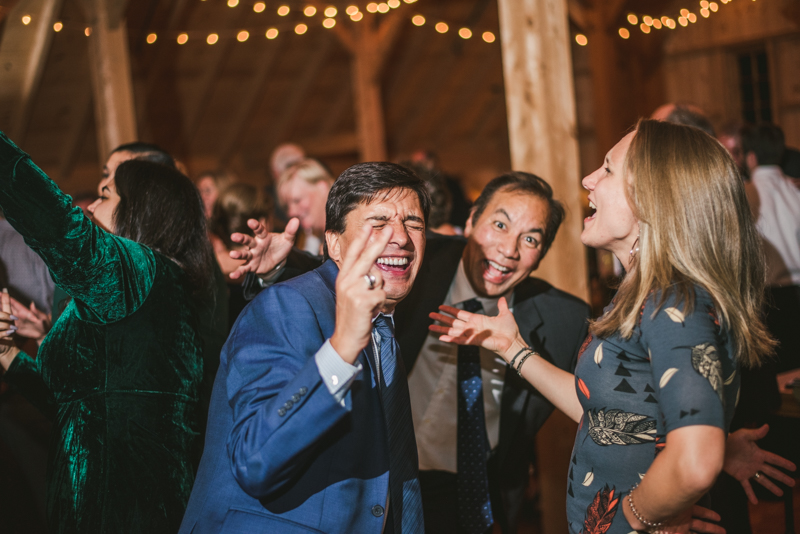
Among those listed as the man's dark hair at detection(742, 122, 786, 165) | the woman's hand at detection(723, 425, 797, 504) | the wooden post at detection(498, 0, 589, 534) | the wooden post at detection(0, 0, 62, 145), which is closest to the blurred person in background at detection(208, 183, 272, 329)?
the wooden post at detection(498, 0, 589, 534)

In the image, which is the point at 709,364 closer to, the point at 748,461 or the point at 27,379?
the point at 748,461

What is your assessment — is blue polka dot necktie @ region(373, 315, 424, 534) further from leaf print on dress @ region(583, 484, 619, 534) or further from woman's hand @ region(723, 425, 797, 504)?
woman's hand @ region(723, 425, 797, 504)

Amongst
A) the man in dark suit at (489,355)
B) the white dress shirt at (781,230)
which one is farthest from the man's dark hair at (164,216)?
the white dress shirt at (781,230)

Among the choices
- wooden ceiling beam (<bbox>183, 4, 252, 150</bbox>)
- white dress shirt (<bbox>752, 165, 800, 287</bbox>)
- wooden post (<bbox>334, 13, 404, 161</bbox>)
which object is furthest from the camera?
wooden post (<bbox>334, 13, 404, 161</bbox>)

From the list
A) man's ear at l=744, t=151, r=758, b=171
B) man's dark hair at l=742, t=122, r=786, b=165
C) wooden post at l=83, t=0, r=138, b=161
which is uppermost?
wooden post at l=83, t=0, r=138, b=161

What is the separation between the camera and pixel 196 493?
1.26m

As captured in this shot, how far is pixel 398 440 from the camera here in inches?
53.9

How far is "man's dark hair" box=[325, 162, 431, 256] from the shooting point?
1419 millimetres

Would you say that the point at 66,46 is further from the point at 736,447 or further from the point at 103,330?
the point at 736,447

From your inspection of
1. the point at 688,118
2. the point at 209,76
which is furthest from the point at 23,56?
the point at 688,118

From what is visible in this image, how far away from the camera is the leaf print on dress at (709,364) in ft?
3.59

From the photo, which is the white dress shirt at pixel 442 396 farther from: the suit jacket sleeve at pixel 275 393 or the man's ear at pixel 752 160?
the man's ear at pixel 752 160

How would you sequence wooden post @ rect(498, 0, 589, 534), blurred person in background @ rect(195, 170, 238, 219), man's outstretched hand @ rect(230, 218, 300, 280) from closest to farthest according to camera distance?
man's outstretched hand @ rect(230, 218, 300, 280) → wooden post @ rect(498, 0, 589, 534) → blurred person in background @ rect(195, 170, 238, 219)

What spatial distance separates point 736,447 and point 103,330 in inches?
62.6
